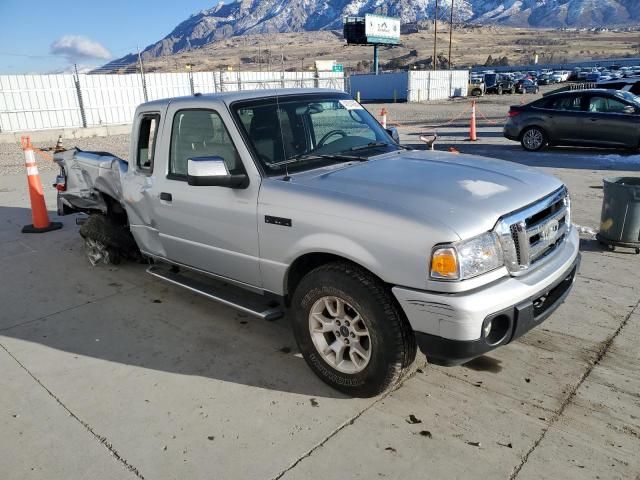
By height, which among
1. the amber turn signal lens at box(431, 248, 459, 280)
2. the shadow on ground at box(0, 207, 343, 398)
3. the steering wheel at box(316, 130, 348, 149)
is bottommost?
the shadow on ground at box(0, 207, 343, 398)

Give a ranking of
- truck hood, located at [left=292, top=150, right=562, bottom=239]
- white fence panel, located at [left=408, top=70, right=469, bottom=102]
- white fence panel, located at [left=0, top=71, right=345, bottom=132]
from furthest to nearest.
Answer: white fence panel, located at [left=408, top=70, right=469, bottom=102] < white fence panel, located at [left=0, top=71, right=345, bottom=132] < truck hood, located at [left=292, top=150, right=562, bottom=239]

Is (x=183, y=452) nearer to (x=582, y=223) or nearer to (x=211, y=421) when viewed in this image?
(x=211, y=421)

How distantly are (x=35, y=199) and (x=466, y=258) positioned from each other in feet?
22.7

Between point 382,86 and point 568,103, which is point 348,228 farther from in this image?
point 382,86

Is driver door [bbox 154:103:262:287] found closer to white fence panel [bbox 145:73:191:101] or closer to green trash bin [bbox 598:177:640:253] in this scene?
green trash bin [bbox 598:177:640:253]

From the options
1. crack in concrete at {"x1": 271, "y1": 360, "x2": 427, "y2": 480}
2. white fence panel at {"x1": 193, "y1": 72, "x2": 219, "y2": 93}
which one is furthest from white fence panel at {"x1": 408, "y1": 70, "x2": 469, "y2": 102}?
crack in concrete at {"x1": 271, "y1": 360, "x2": 427, "y2": 480}

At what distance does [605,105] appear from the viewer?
12922 mm

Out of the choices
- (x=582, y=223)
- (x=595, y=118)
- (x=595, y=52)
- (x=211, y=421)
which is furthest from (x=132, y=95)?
(x=595, y=52)

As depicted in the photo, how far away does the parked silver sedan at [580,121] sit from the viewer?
1255 cm

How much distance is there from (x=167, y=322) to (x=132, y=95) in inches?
974

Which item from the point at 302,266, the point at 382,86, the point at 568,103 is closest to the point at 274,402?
the point at 302,266

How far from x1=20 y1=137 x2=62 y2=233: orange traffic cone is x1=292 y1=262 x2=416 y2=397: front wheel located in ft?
18.7

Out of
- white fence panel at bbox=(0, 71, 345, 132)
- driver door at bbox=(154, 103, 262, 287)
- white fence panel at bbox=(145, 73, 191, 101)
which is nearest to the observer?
driver door at bbox=(154, 103, 262, 287)

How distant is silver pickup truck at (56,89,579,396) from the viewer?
285 cm
